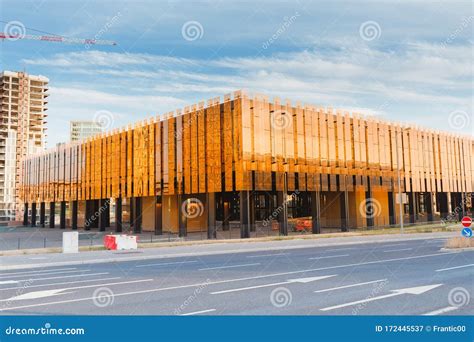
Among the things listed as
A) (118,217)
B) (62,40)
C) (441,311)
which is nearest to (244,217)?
(118,217)

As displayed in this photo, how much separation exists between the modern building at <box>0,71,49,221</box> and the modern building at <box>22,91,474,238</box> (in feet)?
230

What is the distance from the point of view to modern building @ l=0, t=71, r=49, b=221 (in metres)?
136

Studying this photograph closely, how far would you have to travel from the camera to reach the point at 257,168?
1645 inches

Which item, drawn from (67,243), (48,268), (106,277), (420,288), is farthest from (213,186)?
(420,288)

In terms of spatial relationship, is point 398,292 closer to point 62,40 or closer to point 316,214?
point 316,214

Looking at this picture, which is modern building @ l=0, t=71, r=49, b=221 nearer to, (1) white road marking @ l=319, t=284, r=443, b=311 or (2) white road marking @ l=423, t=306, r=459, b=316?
(1) white road marking @ l=319, t=284, r=443, b=311

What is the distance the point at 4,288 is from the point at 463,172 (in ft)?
239

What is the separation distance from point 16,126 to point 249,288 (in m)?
152

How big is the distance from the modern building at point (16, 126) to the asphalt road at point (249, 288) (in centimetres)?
13069

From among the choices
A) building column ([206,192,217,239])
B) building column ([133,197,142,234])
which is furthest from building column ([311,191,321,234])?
building column ([133,197,142,234])

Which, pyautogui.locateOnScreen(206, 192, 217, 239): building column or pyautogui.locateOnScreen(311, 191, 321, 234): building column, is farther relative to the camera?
pyautogui.locateOnScreen(311, 191, 321, 234): building column

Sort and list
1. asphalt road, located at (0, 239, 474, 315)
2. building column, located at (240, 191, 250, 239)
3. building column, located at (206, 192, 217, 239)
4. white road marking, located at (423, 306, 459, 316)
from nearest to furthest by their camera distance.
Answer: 1. white road marking, located at (423, 306, 459, 316)
2. asphalt road, located at (0, 239, 474, 315)
3. building column, located at (240, 191, 250, 239)
4. building column, located at (206, 192, 217, 239)

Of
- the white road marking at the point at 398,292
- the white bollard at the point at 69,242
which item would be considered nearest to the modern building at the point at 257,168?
the white bollard at the point at 69,242

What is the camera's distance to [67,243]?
Result: 26391 mm
